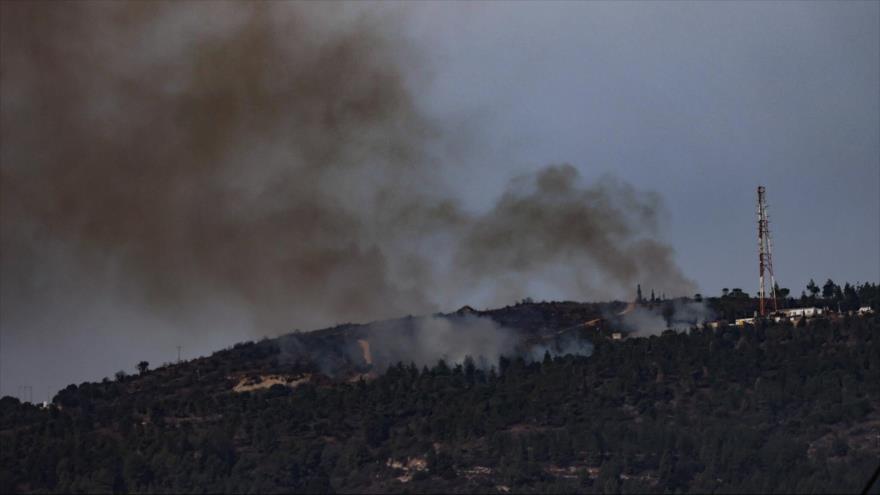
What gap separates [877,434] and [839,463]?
44.3ft

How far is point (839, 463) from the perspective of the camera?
186500 mm

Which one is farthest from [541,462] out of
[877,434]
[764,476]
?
[877,434]

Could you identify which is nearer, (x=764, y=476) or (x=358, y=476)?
(x=764, y=476)

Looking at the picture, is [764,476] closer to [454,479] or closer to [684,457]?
[684,457]

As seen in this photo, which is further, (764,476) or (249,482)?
(249,482)

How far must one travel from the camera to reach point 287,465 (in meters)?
197

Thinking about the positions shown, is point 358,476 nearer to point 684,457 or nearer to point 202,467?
point 202,467

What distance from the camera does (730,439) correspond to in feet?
630

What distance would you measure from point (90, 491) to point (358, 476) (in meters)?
28.2

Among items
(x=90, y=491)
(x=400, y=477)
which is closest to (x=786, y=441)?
(x=400, y=477)

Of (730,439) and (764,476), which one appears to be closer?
(764,476)

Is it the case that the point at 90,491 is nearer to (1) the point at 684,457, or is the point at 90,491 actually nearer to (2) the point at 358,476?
(2) the point at 358,476

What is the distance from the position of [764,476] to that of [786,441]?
1284 centimetres

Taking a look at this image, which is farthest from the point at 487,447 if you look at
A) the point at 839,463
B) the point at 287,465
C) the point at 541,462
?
the point at 839,463
